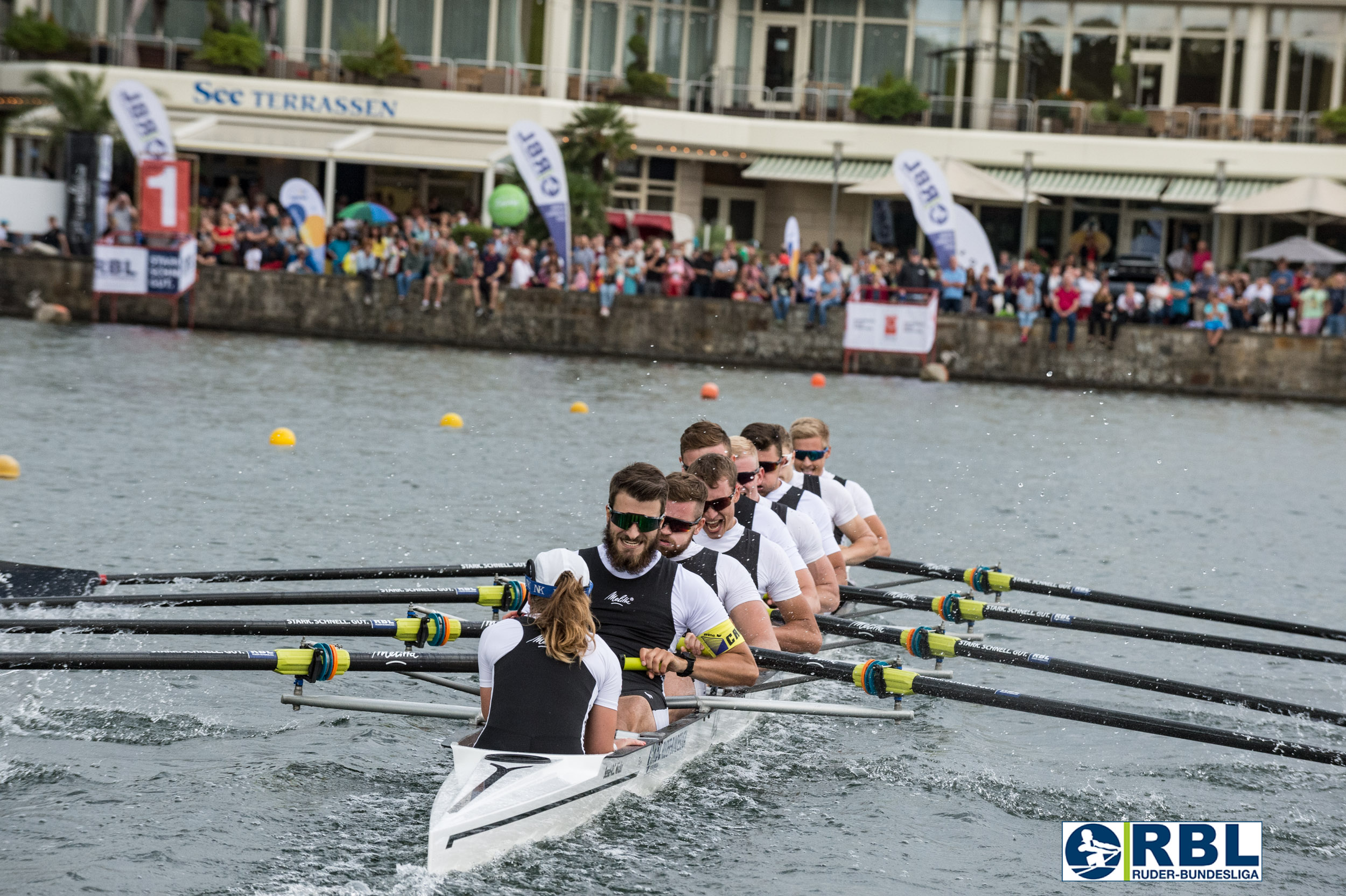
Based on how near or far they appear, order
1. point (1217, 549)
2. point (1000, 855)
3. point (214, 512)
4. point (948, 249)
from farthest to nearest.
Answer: point (948, 249), point (1217, 549), point (214, 512), point (1000, 855)

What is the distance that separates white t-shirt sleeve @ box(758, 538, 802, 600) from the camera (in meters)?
7.82

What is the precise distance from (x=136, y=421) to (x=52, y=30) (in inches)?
915

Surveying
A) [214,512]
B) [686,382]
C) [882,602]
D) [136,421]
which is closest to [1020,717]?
[882,602]

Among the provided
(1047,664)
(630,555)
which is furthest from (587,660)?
(1047,664)

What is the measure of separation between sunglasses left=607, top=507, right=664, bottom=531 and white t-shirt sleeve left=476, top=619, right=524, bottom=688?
1.97 ft

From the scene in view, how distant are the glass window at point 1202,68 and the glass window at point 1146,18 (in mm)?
683

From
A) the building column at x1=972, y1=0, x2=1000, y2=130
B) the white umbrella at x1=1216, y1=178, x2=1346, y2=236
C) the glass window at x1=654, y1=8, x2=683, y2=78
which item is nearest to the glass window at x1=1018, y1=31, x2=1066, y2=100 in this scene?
the building column at x1=972, y1=0, x2=1000, y2=130

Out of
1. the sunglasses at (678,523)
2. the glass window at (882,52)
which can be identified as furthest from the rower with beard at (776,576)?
the glass window at (882,52)

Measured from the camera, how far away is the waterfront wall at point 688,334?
27328mm

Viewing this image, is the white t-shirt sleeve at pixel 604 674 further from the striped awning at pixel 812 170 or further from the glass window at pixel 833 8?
the glass window at pixel 833 8

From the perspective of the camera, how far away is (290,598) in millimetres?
8328

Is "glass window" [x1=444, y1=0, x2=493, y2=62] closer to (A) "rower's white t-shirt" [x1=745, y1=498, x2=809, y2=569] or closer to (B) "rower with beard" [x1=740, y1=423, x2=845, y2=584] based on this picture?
(B) "rower with beard" [x1=740, y1=423, x2=845, y2=584]

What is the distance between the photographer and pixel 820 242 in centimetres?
4178

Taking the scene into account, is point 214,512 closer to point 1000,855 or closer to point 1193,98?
point 1000,855
